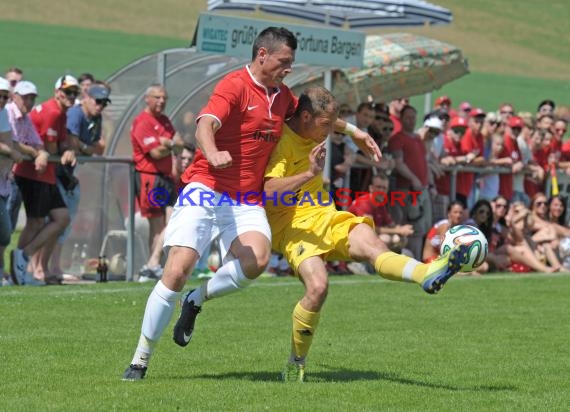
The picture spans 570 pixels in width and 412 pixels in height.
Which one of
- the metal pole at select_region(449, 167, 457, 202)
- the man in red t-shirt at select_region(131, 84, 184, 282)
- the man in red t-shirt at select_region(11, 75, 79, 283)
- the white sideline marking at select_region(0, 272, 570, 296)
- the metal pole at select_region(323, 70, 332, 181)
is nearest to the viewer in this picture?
the white sideline marking at select_region(0, 272, 570, 296)

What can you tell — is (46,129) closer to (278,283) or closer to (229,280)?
(278,283)

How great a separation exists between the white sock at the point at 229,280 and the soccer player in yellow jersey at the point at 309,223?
0.39 metres

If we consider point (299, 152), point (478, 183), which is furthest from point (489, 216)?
point (299, 152)

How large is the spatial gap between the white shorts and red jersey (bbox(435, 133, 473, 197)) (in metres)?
10.4

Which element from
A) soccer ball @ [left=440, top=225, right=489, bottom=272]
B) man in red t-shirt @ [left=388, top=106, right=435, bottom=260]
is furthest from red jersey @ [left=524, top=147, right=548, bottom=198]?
soccer ball @ [left=440, top=225, right=489, bottom=272]

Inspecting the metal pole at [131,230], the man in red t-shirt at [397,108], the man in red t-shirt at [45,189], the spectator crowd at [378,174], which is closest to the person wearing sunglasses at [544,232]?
the spectator crowd at [378,174]

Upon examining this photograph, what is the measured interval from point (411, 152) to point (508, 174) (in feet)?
9.51

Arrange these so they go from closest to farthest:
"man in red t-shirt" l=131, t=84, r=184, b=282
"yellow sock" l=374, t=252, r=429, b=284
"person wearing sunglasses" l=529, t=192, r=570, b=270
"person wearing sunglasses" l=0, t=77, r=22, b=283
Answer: "yellow sock" l=374, t=252, r=429, b=284
"person wearing sunglasses" l=0, t=77, r=22, b=283
"man in red t-shirt" l=131, t=84, r=184, b=282
"person wearing sunglasses" l=529, t=192, r=570, b=270

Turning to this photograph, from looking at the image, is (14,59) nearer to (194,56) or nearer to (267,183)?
(194,56)

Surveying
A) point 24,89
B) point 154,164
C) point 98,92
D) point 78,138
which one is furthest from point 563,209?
point 24,89

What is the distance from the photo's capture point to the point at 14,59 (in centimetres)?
3484

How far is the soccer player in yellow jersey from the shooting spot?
Answer: 766 centimetres

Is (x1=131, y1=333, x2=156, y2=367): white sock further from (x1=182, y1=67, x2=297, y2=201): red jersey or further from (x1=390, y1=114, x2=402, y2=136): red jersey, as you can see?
(x1=390, y1=114, x2=402, y2=136): red jersey

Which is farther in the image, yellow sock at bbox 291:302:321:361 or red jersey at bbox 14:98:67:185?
red jersey at bbox 14:98:67:185
